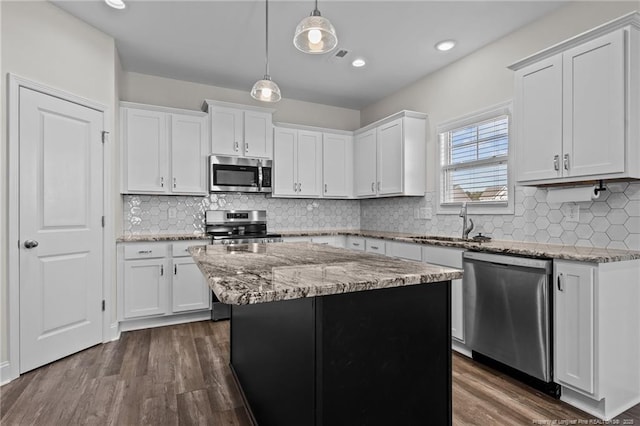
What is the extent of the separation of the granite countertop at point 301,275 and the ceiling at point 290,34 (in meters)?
2.13

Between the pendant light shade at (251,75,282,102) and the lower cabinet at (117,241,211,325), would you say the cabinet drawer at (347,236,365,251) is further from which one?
the pendant light shade at (251,75,282,102)

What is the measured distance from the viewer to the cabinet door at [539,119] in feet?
7.96

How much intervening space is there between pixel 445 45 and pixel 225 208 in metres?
3.16

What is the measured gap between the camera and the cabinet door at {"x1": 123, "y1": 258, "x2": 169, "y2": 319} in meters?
3.50

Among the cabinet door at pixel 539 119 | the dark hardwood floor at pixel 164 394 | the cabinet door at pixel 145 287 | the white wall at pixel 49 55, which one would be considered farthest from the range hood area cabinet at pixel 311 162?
the cabinet door at pixel 539 119

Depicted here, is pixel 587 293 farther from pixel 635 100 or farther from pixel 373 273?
pixel 373 273

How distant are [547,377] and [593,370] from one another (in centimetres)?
29

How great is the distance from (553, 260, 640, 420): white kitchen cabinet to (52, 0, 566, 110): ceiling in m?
2.14

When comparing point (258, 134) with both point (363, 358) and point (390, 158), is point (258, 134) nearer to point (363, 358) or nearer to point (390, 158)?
point (390, 158)

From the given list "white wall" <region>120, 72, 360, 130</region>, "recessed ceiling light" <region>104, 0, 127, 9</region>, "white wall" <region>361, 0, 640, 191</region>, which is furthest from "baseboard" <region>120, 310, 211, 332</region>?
"white wall" <region>361, 0, 640, 191</region>

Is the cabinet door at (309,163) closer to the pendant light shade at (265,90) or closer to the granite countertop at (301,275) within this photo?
the pendant light shade at (265,90)

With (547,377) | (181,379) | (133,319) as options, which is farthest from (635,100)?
(133,319)

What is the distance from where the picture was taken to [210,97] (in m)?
4.50

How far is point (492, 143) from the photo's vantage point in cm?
341
